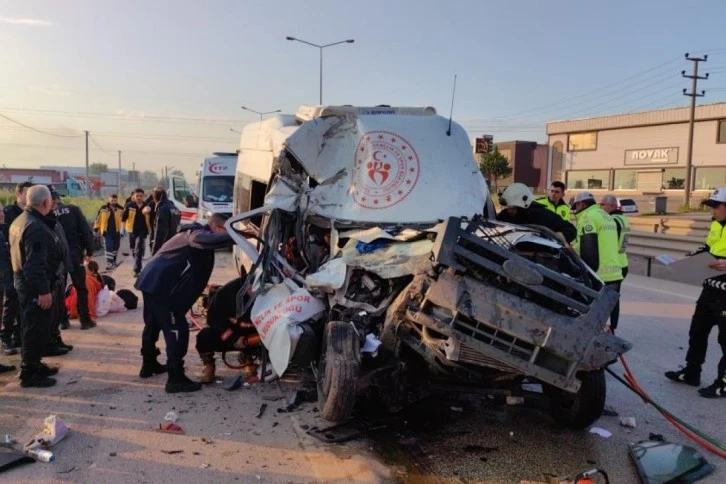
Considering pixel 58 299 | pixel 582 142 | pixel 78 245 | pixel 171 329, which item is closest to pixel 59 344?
pixel 58 299

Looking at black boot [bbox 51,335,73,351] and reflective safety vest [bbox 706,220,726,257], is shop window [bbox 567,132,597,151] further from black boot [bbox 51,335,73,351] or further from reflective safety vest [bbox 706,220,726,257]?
black boot [bbox 51,335,73,351]

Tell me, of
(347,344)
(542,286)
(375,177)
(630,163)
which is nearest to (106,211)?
(375,177)

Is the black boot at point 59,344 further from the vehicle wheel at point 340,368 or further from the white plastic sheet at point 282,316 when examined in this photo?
the vehicle wheel at point 340,368

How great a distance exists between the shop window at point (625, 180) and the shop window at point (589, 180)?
823 mm

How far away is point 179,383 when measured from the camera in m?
5.38

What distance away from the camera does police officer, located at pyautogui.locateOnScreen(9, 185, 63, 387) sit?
537 cm

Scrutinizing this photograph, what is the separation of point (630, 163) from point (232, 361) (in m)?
52.0

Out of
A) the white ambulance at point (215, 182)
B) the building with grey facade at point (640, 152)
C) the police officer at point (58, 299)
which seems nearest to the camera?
the police officer at point (58, 299)

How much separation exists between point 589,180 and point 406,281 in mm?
55188

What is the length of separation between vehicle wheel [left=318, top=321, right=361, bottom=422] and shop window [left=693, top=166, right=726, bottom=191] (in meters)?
46.2

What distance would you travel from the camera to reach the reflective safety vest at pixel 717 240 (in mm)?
5543

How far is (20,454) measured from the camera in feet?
12.8

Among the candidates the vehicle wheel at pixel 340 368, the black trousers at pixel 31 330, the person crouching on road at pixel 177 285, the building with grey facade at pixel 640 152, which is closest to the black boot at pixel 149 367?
the person crouching on road at pixel 177 285

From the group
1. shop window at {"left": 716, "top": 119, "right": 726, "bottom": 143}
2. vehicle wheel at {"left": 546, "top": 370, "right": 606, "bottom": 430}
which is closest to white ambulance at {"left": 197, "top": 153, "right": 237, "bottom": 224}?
vehicle wheel at {"left": 546, "top": 370, "right": 606, "bottom": 430}
